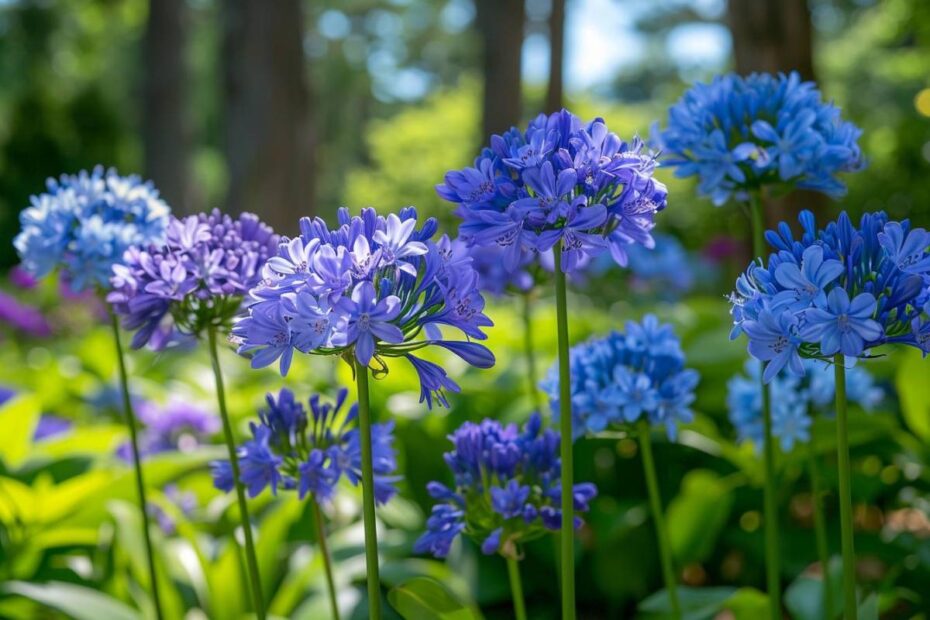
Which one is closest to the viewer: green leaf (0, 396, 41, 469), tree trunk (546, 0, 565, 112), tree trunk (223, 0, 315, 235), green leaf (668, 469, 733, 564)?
green leaf (668, 469, 733, 564)

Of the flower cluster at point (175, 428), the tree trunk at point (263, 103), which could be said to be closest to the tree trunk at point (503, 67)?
the tree trunk at point (263, 103)

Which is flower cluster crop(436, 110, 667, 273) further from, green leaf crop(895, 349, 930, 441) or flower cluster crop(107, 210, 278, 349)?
green leaf crop(895, 349, 930, 441)

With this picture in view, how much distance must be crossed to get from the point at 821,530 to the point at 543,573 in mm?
1347

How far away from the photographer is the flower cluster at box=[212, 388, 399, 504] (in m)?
1.58

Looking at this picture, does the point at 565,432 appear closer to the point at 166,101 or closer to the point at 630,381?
the point at 630,381

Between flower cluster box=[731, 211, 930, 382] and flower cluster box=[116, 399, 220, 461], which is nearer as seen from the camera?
flower cluster box=[731, 211, 930, 382]

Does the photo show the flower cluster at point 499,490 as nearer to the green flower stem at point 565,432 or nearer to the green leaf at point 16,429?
the green flower stem at point 565,432

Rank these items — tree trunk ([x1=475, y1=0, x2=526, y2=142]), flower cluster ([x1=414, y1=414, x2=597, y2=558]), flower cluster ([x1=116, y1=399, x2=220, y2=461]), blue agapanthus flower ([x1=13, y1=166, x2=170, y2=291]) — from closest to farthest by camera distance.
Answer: flower cluster ([x1=414, y1=414, x2=597, y2=558]) → blue agapanthus flower ([x1=13, y1=166, x2=170, y2=291]) → flower cluster ([x1=116, y1=399, x2=220, y2=461]) → tree trunk ([x1=475, y1=0, x2=526, y2=142])

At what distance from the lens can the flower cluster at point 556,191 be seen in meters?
1.19

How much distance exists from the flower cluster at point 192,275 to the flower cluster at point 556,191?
488mm

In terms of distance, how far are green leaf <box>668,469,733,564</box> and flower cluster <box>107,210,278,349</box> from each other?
70.6 inches

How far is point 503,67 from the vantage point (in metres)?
9.41

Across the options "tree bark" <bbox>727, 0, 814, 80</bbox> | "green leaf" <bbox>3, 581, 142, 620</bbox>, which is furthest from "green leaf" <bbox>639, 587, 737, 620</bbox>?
"tree bark" <bbox>727, 0, 814, 80</bbox>

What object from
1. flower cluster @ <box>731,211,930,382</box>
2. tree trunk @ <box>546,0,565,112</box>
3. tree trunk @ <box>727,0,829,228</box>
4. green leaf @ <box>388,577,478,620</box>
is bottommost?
green leaf @ <box>388,577,478,620</box>
